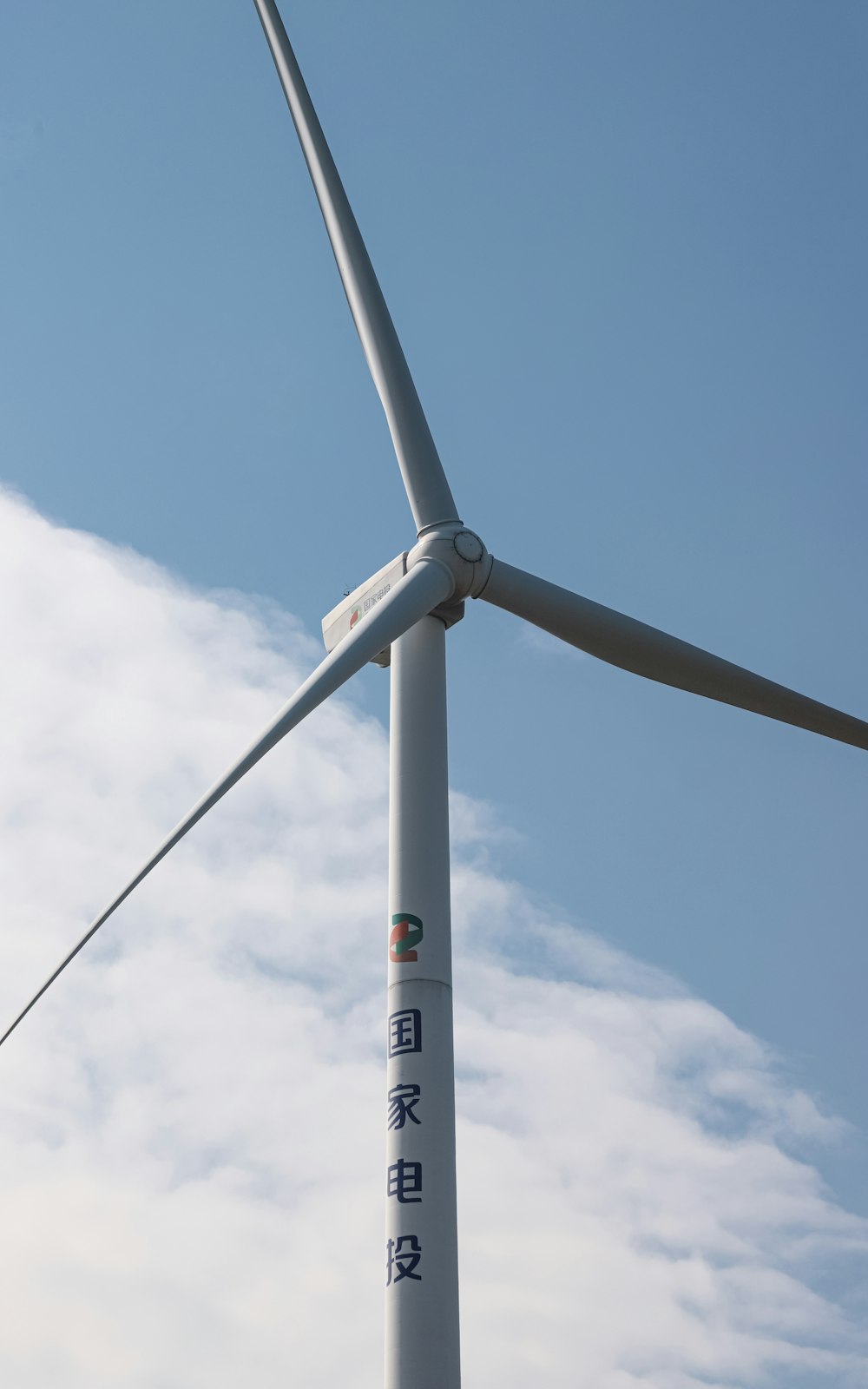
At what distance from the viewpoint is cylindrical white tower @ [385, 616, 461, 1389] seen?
17.2 metres

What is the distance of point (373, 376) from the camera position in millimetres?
25406

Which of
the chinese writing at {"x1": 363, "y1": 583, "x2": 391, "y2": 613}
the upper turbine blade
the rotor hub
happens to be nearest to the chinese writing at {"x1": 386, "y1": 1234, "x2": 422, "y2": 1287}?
the rotor hub

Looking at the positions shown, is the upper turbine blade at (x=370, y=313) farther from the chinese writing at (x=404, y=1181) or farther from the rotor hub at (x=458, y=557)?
the chinese writing at (x=404, y=1181)

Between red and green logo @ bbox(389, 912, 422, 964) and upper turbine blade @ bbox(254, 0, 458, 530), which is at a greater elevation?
upper turbine blade @ bbox(254, 0, 458, 530)

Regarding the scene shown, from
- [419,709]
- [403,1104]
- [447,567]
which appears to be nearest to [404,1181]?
[403,1104]

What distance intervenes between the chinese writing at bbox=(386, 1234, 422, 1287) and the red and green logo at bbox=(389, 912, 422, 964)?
3421mm

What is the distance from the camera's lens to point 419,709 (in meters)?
21.1

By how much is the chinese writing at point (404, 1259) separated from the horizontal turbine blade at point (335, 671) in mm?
5463

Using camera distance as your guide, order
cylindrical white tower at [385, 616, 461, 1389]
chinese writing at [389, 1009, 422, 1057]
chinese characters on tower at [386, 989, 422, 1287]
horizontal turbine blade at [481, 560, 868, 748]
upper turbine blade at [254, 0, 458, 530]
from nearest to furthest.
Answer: cylindrical white tower at [385, 616, 461, 1389], chinese characters on tower at [386, 989, 422, 1287], chinese writing at [389, 1009, 422, 1057], horizontal turbine blade at [481, 560, 868, 748], upper turbine blade at [254, 0, 458, 530]

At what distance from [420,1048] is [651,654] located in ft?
25.9

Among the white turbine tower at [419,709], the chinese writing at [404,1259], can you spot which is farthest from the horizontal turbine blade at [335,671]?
the chinese writing at [404,1259]

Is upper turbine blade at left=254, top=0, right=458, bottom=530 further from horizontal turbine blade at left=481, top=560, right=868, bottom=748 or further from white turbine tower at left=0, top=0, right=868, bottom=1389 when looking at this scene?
horizontal turbine blade at left=481, top=560, right=868, bottom=748

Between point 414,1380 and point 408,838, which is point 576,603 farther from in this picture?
point 414,1380

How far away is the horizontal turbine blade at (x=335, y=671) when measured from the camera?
19547 millimetres
